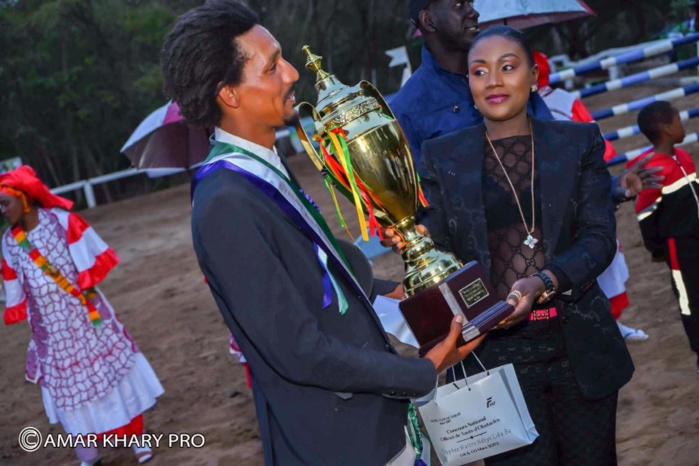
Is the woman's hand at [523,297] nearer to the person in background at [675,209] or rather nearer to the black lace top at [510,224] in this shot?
the black lace top at [510,224]

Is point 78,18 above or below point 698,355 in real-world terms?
above

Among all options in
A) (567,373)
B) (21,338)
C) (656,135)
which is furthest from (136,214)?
(567,373)

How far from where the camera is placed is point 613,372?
9.13ft

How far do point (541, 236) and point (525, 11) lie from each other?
3.91m

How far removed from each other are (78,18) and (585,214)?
22.0 m

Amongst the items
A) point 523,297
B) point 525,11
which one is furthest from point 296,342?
point 525,11

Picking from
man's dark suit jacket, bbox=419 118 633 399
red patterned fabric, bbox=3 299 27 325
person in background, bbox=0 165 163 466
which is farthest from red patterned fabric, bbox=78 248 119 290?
man's dark suit jacket, bbox=419 118 633 399

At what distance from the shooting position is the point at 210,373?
752cm

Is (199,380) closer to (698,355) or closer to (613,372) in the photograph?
Answer: (698,355)

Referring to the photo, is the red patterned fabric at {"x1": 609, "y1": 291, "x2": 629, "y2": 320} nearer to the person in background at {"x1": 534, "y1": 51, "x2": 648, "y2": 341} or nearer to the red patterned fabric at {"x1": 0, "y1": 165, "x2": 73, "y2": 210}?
the person in background at {"x1": 534, "y1": 51, "x2": 648, "y2": 341}

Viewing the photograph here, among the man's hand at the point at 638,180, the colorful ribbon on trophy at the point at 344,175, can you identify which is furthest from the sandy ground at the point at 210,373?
the colorful ribbon on trophy at the point at 344,175

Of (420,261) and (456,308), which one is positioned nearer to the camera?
(456,308)

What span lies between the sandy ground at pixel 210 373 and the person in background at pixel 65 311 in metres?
0.48

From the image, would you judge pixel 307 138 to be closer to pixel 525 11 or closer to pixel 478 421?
pixel 478 421
